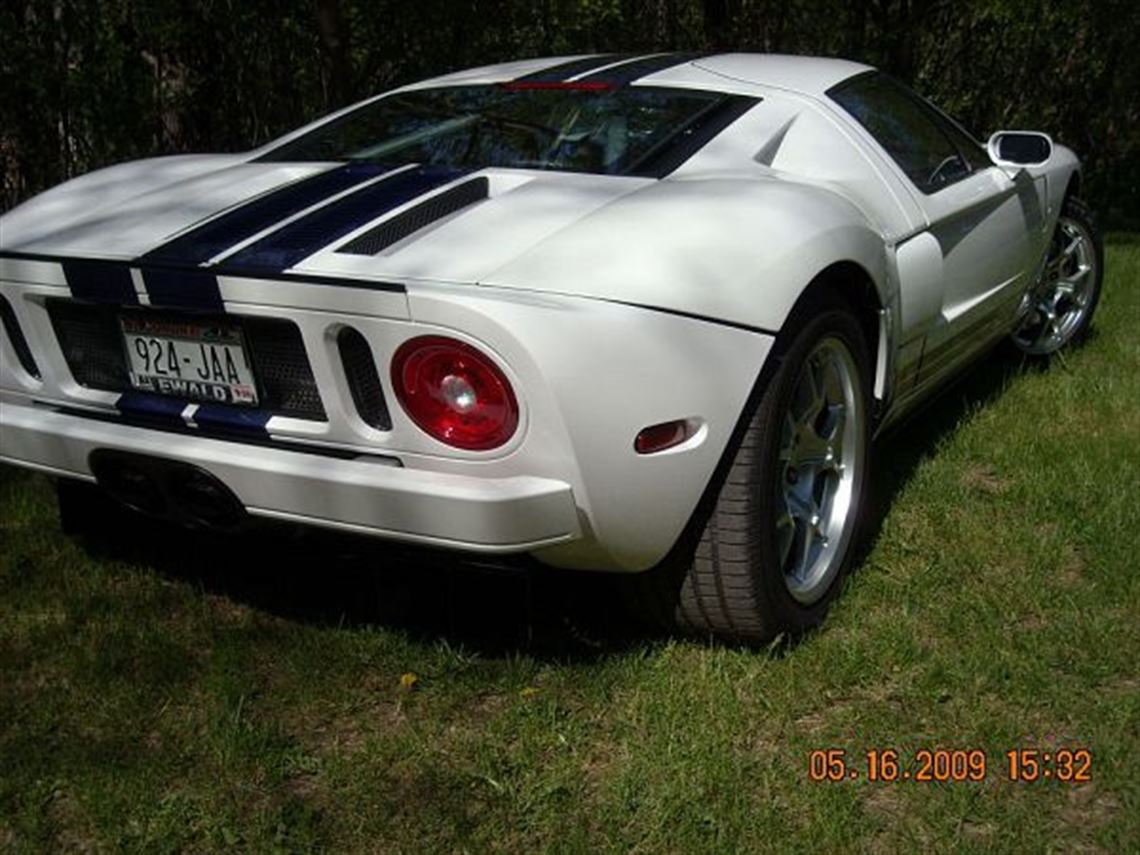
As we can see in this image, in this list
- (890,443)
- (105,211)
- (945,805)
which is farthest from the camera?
(890,443)

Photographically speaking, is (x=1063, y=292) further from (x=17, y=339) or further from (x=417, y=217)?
(x=17, y=339)

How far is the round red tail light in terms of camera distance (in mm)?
2096

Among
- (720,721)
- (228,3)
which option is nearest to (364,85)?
(228,3)

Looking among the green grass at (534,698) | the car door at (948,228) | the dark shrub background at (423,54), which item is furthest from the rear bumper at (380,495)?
the dark shrub background at (423,54)

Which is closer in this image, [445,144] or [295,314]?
[295,314]

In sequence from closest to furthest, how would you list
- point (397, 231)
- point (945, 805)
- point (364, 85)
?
point (945, 805) < point (397, 231) < point (364, 85)

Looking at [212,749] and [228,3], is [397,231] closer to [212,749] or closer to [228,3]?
[212,749]

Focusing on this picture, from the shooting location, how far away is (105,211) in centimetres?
269

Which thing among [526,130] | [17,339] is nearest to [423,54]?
[526,130]

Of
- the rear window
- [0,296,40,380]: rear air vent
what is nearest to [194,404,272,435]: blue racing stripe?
[0,296,40,380]: rear air vent

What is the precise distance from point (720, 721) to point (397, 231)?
3.72 ft

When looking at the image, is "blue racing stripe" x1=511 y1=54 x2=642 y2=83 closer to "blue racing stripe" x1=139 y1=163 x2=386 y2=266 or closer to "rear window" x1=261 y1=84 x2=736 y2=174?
"rear window" x1=261 y1=84 x2=736 y2=174

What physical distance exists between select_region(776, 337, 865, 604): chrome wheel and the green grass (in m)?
0.15
